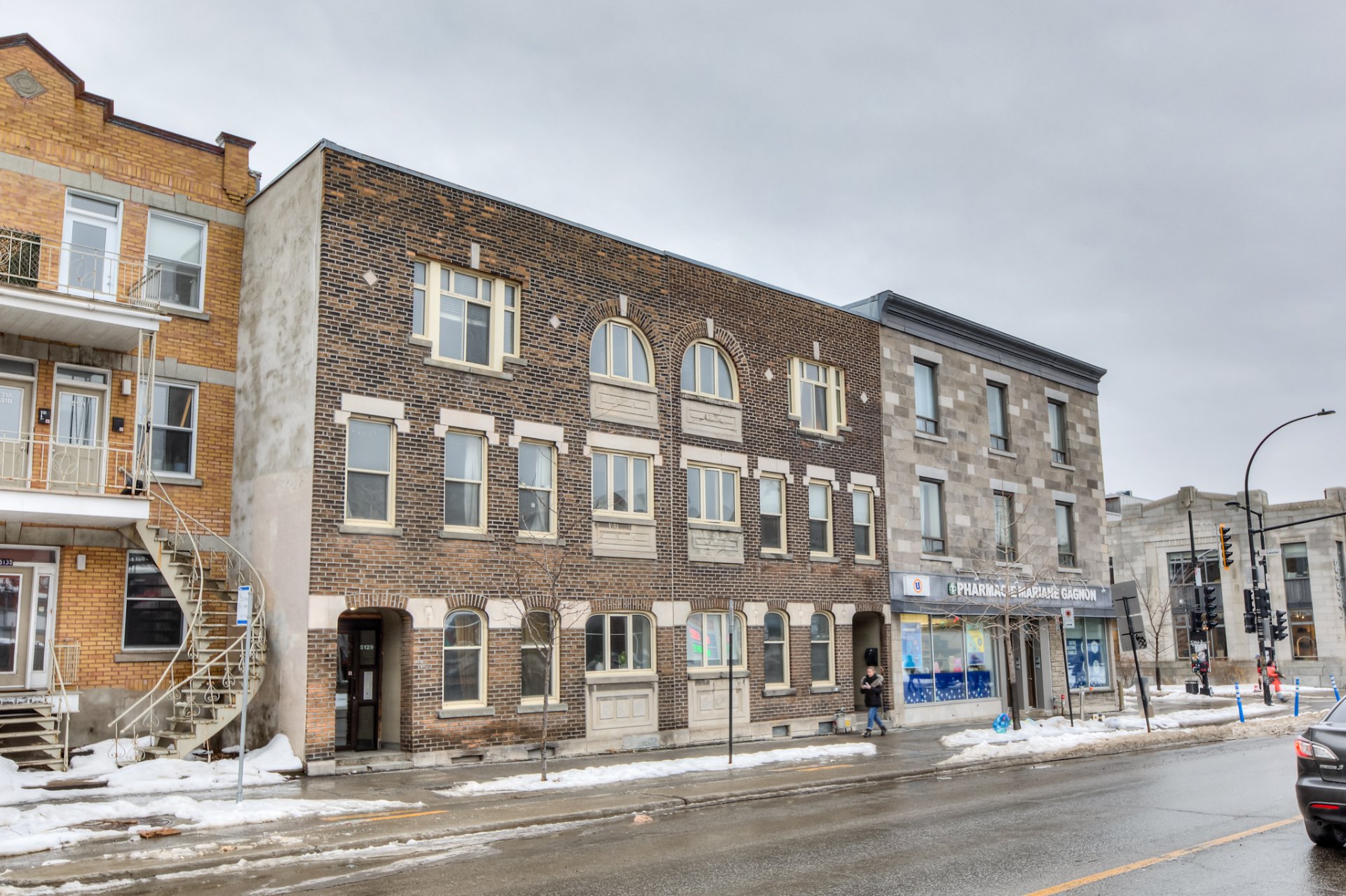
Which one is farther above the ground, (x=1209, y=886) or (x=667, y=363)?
(x=667, y=363)

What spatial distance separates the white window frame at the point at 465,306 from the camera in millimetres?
20000

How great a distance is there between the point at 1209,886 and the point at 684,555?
49.4ft

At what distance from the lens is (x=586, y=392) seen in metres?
22.1

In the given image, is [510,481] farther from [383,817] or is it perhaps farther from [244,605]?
[383,817]

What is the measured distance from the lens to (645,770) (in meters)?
18.0

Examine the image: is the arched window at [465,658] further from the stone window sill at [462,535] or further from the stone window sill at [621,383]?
the stone window sill at [621,383]

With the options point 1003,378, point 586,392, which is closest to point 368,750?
point 586,392

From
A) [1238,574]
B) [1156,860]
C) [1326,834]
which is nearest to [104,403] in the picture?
[1156,860]

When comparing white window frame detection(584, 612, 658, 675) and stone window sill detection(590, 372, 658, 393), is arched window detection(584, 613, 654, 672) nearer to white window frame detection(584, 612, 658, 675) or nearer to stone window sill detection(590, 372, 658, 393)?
white window frame detection(584, 612, 658, 675)

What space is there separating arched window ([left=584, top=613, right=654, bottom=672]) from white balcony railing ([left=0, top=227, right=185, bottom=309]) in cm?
1019

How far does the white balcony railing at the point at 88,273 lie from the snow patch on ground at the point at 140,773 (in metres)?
7.36

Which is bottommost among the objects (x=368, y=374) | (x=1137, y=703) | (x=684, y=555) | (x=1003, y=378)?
Result: (x=1137, y=703)

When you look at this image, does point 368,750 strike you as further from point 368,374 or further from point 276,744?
point 368,374

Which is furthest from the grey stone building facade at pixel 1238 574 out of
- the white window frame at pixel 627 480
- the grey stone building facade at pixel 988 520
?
the white window frame at pixel 627 480
